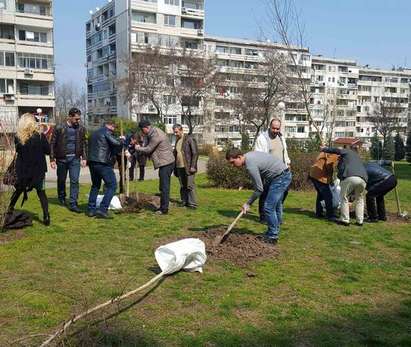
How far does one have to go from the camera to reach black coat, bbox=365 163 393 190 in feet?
28.6

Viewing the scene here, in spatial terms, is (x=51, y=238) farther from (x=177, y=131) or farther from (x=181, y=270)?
(x=177, y=131)

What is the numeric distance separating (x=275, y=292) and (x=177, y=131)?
5311mm

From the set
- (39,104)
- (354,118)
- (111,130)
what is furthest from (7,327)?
(354,118)

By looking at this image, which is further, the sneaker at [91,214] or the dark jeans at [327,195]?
the dark jeans at [327,195]

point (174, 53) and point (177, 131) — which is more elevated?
point (174, 53)

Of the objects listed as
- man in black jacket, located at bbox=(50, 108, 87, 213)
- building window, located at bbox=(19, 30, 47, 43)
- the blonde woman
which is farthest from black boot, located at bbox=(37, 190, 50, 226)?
building window, located at bbox=(19, 30, 47, 43)

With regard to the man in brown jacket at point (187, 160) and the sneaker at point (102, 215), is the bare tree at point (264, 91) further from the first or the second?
the sneaker at point (102, 215)

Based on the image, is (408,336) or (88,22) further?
(88,22)

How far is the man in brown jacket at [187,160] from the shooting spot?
381 inches

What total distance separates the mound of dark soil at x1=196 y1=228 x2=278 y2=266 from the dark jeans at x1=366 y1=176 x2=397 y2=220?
9.99ft

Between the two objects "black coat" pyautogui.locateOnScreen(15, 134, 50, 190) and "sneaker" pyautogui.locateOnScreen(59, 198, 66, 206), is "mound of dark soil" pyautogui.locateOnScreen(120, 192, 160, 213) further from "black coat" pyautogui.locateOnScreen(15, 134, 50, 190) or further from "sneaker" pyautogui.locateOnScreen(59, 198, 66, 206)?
"black coat" pyautogui.locateOnScreen(15, 134, 50, 190)

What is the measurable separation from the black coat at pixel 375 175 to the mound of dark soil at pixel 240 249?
302 cm

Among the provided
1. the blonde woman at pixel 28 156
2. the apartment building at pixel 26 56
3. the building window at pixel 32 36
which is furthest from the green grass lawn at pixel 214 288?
the building window at pixel 32 36

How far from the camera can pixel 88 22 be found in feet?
240
